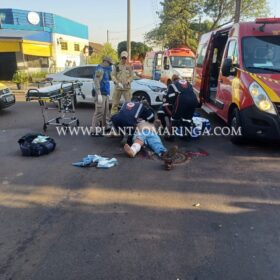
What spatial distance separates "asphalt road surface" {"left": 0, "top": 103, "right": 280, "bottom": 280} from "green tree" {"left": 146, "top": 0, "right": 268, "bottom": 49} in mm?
26787

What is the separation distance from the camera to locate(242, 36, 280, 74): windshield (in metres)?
5.93

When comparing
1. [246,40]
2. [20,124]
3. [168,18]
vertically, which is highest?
[168,18]

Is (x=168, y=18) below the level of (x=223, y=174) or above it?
above

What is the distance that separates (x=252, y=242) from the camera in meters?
3.12

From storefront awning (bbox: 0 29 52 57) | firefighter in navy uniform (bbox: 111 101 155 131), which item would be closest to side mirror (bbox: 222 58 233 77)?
firefighter in navy uniform (bbox: 111 101 155 131)

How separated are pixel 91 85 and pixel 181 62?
638 centimetres

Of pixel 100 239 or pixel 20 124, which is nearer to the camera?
pixel 100 239

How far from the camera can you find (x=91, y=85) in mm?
10883

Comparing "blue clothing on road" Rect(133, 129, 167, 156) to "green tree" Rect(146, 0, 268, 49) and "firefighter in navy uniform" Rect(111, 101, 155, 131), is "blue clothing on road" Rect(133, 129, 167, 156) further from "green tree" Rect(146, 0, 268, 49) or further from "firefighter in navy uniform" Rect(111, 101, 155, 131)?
"green tree" Rect(146, 0, 268, 49)

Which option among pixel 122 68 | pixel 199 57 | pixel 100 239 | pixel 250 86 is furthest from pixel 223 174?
pixel 199 57

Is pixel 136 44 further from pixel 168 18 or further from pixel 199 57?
pixel 199 57

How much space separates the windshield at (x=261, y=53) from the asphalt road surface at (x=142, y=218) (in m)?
1.61

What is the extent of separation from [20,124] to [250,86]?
6.40 m

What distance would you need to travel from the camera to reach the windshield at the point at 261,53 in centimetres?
593
